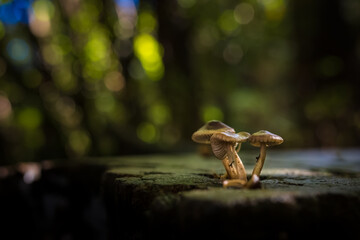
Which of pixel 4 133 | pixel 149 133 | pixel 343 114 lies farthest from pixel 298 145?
pixel 4 133

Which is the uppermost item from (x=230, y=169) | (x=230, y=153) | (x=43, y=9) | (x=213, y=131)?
(x=43, y=9)

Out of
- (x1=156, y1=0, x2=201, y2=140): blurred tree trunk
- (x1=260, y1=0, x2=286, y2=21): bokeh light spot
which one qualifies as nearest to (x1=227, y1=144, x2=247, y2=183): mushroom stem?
(x1=156, y1=0, x2=201, y2=140): blurred tree trunk

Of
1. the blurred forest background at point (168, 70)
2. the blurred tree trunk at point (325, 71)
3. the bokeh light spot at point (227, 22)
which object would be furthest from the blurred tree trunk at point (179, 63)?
the blurred tree trunk at point (325, 71)

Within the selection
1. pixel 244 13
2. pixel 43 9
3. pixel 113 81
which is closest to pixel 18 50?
pixel 43 9

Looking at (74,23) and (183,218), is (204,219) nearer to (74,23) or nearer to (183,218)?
(183,218)

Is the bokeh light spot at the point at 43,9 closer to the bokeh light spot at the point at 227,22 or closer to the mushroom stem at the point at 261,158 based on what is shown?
the bokeh light spot at the point at 227,22

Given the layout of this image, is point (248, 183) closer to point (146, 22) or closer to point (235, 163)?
point (235, 163)
